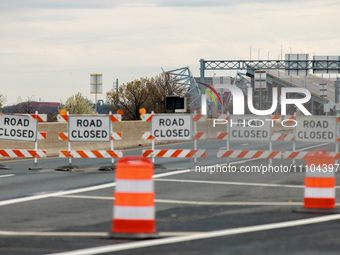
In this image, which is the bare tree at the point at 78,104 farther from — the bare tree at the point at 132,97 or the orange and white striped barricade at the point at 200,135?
the orange and white striped barricade at the point at 200,135

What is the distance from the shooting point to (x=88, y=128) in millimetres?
16172

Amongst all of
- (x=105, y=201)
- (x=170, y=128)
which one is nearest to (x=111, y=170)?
(x=170, y=128)

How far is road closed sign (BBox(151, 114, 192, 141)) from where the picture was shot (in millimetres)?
16453

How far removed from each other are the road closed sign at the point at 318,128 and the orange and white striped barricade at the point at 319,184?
6.24 meters

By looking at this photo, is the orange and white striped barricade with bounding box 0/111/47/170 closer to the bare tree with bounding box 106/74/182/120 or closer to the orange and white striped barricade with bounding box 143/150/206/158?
the orange and white striped barricade with bounding box 143/150/206/158

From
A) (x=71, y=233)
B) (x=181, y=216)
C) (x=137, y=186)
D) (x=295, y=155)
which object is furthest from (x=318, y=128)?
(x=71, y=233)

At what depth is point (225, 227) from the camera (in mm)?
7492

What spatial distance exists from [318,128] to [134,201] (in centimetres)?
916

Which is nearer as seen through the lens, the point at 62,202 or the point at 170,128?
the point at 62,202

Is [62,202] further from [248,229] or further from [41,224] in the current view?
[248,229]

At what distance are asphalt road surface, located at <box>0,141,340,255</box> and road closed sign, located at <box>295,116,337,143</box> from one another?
1.26 m

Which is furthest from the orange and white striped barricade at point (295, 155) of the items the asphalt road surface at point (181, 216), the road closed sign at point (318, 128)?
the asphalt road surface at point (181, 216)

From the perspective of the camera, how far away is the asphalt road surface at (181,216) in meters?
6.35

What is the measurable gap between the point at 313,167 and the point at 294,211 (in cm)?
79
